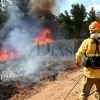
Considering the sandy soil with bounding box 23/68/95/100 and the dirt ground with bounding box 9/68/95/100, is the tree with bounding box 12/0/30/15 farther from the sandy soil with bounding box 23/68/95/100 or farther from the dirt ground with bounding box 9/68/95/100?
the sandy soil with bounding box 23/68/95/100

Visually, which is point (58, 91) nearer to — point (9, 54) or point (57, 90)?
point (57, 90)

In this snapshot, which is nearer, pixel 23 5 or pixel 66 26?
pixel 23 5

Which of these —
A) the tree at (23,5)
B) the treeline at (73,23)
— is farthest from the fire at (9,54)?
Result: the treeline at (73,23)

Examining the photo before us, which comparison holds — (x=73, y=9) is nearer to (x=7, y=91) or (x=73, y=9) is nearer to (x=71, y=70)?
(x=71, y=70)

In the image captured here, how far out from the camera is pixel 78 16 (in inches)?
1190

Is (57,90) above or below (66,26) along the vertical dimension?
below

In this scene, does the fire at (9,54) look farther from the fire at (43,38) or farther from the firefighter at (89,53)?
the firefighter at (89,53)

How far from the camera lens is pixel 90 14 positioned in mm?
31344

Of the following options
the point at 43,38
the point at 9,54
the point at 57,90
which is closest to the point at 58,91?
the point at 57,90

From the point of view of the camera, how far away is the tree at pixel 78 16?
3000cm

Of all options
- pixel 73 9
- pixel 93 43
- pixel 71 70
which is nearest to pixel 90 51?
pixel 93 43

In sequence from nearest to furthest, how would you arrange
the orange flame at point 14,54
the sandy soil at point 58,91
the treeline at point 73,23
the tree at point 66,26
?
the sandy soil at point 58,91 < the orange flame at point 14,54 < the treeline at point 73,23 < the tree at point 66,26

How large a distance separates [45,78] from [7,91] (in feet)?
7.67

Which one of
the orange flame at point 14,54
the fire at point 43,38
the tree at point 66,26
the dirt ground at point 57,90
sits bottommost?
the dirt ground at point 57,90
